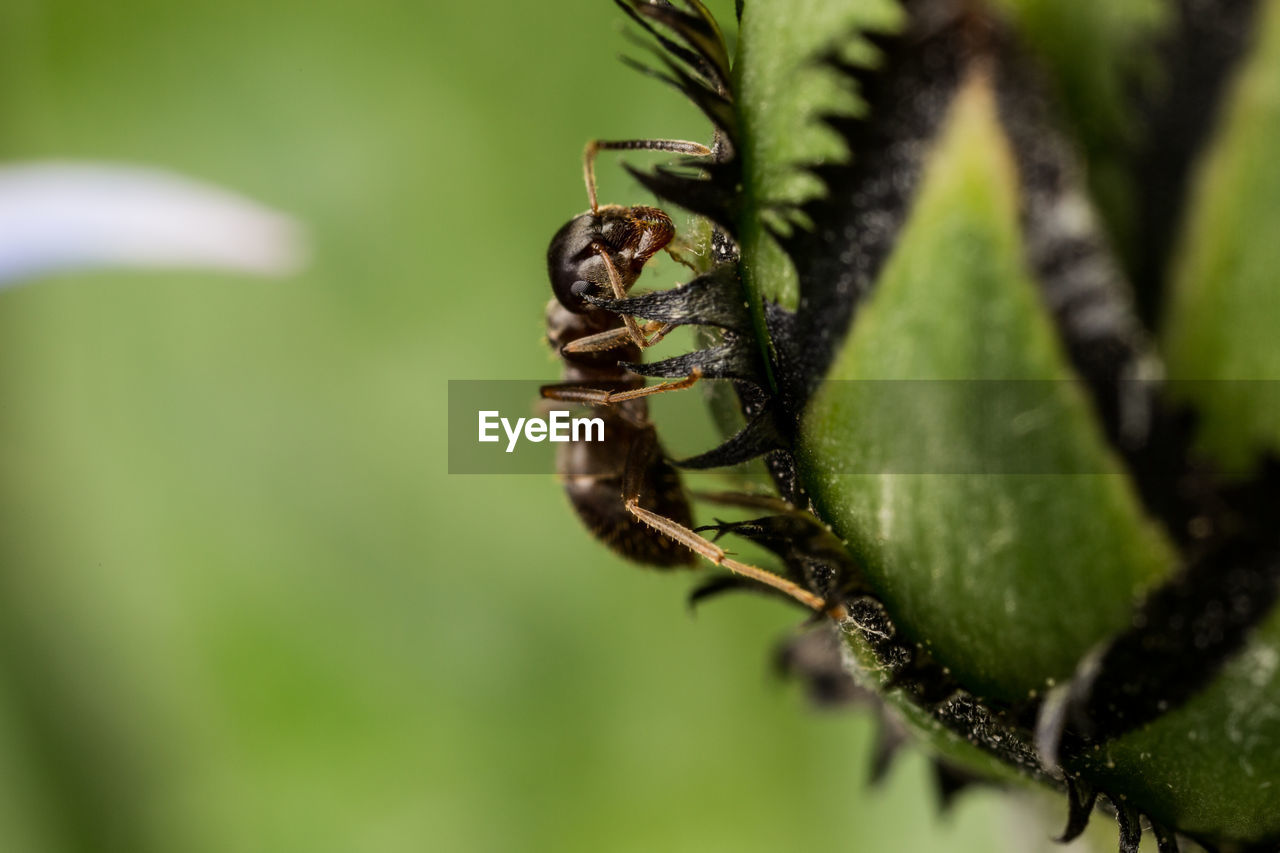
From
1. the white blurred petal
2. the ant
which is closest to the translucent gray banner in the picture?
the ant

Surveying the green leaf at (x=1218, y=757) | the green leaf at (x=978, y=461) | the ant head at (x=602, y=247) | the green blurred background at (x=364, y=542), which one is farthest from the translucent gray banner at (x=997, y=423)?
the green blurred background at (x=364, y=542)

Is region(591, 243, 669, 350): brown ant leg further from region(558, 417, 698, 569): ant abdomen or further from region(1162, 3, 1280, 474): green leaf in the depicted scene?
region(1162, 3, 1280, 474): green leaf

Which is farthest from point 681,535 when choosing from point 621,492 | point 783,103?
point 783,103

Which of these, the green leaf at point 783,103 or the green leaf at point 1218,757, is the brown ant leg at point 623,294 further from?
the green leaf at point 1218,757

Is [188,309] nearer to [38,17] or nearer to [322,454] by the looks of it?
[322,454]

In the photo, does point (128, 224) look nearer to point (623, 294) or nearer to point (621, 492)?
point (621, 492)

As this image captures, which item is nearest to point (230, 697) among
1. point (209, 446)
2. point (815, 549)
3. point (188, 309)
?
point (209, 446)
